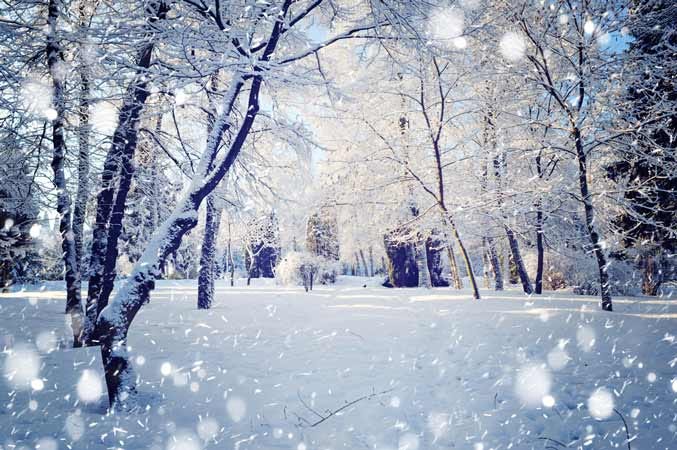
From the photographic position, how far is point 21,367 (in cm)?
486

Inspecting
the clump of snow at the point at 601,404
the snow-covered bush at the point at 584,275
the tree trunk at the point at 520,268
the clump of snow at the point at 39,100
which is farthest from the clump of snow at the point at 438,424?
the snow-covered bush at the point at 584,275

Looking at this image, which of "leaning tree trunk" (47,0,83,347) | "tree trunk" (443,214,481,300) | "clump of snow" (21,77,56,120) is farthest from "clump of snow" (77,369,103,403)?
"tree trunk" (443,214,481,300)

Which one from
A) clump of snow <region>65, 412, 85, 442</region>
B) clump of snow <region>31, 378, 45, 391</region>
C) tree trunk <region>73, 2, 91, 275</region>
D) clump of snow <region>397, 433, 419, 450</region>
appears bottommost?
clump of snow <region>397, 433, 419, 450</region>

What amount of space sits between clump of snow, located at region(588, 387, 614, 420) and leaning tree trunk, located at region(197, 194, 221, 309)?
28.5 feet

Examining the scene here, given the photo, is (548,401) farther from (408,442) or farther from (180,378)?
(180,378)

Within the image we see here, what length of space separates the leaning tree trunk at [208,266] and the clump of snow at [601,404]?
28.5ft

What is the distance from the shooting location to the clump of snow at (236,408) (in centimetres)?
402

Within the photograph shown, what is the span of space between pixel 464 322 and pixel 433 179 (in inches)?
244

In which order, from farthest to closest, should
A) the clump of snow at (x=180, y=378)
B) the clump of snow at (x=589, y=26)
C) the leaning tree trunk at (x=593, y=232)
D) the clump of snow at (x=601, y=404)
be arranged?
the clump of snow at (x=589, y=26) → the leaning tree trunk at (x=593, y=232) → the clump of snow at (x=180, y=378) → the clump of snow at (x=601, y=404)

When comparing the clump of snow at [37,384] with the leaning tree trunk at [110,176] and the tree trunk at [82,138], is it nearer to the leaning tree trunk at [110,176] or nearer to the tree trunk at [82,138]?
the leaning tree trunk at [110,176]

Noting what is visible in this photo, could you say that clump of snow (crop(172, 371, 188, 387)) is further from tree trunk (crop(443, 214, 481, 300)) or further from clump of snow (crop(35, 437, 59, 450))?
tree trunk (crop(443, 214, 481, 300))

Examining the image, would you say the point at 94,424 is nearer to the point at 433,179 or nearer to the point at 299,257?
the point at 433,179

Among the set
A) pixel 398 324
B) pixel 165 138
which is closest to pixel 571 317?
pixel 398 324

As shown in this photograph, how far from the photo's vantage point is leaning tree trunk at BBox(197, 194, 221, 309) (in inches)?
384
